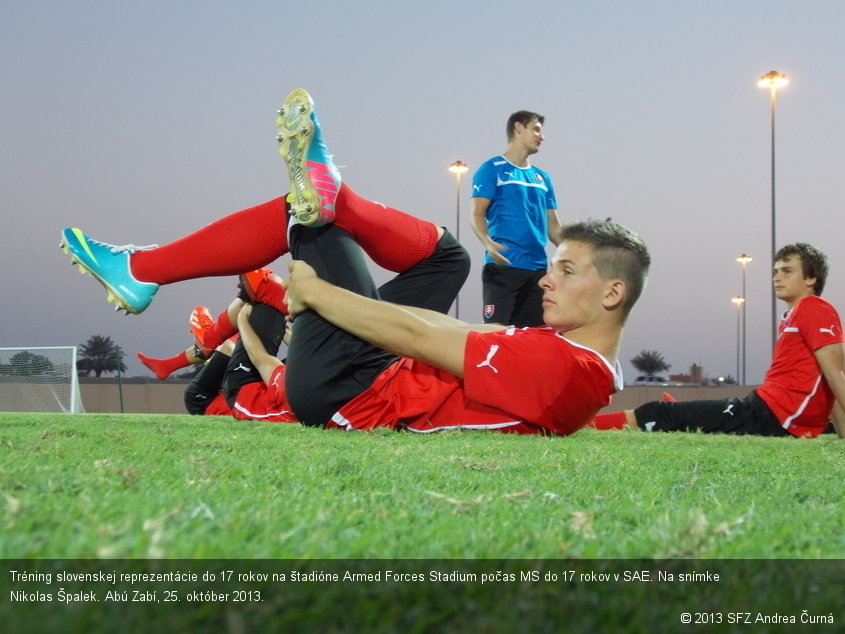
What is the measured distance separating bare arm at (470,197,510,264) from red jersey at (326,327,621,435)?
3.45 metres

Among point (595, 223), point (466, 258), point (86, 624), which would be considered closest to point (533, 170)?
point (466, 258)

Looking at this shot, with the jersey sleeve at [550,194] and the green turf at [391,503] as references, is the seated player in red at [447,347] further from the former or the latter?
the jersey sleeve at [550,194]

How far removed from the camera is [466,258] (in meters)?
4.90

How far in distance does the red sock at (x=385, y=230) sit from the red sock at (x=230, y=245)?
14.5 inches

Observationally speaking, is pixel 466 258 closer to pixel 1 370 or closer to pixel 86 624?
pixel 86 624

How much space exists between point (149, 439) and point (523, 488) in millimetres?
1847

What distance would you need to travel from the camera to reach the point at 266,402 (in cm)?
570

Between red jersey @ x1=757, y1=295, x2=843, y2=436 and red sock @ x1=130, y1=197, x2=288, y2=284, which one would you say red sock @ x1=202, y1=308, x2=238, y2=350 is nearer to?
red sock @ x1=130, y1=197, x2=288, y2=284

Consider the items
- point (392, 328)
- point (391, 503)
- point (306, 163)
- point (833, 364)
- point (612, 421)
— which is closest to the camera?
point (391, 503)

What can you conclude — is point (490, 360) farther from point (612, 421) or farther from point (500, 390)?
point (612, 421)

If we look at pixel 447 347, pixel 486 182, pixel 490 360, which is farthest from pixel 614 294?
pixel 486 182

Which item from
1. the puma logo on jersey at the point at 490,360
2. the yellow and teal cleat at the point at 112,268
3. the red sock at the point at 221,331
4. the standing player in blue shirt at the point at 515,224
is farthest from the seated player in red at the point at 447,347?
the red sock at the point at 221,331

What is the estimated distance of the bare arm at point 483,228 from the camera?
7582 mm

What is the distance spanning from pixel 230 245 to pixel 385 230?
35.2 inches
